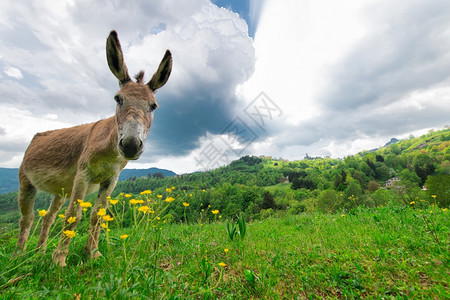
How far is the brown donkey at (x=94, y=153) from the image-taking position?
9.66 feet

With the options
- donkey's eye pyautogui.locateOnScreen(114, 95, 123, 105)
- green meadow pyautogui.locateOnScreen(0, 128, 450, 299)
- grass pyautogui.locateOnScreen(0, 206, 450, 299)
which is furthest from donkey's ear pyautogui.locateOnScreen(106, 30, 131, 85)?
grass pyautogui.locateOnScreen(0, 206, 450, 299)

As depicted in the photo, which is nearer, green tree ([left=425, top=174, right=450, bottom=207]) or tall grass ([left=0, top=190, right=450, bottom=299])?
tall grass ([left=0, top=190, right=450, bottom=299])

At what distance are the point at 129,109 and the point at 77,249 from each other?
3039 mm

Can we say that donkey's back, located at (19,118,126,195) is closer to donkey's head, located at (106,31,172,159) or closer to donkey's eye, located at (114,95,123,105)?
donkey's eye, located at (114,95,123,105)

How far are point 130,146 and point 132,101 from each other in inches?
40.6

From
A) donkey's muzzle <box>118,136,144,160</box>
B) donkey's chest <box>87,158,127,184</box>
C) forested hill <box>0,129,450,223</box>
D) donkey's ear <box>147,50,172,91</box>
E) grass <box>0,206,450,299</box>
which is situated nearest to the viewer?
grass <box>0,206,450,299</box>

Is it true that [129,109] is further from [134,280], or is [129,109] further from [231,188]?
[231,188]

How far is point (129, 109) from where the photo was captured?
9.98 feet

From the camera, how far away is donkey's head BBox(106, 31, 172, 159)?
265 centimetres

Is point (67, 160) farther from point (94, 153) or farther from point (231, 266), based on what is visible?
point (231, 266)

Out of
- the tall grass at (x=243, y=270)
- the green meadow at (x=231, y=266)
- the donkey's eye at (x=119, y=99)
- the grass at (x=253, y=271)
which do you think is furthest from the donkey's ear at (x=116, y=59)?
the grass at (x=253, y=271)

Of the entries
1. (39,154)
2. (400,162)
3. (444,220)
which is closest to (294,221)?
(444,220)

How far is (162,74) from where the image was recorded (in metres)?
3.93

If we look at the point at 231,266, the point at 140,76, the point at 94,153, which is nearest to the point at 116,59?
the point at 140,76
